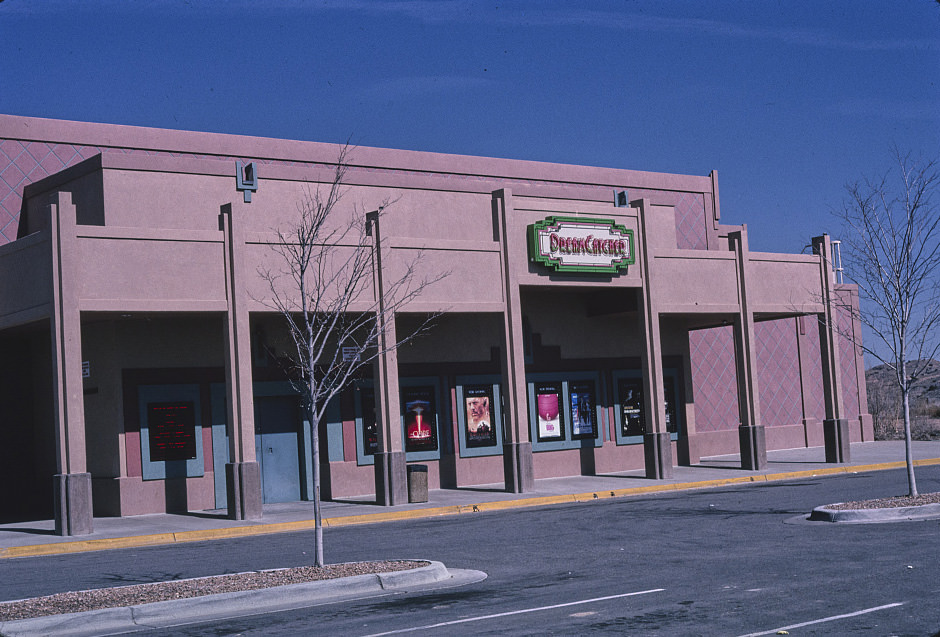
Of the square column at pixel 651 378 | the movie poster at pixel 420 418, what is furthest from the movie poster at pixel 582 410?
the movie poster at pixel 420 418

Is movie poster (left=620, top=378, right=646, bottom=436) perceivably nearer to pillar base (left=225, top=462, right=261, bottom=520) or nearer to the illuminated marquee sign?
the illuminated marquee sign

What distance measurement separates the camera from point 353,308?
23.6 meters

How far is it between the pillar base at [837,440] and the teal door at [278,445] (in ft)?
47.9

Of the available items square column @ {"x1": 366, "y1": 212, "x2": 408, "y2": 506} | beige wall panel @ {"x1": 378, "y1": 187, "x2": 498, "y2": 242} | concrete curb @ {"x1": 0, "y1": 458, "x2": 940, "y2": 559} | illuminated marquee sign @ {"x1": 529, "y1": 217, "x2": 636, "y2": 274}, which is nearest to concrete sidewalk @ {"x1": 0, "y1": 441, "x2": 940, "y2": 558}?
concrete curb @ {"x1": 0, "y1": 458, "x2": 940, "y2": 559}

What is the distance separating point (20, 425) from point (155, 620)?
51.4 feet

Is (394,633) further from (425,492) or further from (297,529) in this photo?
(425,492)

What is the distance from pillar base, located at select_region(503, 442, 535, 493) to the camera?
83.3 feet

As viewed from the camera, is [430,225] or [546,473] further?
[546,473]

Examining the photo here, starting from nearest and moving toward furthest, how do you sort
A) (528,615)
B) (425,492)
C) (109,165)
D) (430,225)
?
(528,615) → (109,165) → (425,492) → (430,225)

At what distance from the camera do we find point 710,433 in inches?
1340

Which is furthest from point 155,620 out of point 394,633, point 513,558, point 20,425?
point 20,425

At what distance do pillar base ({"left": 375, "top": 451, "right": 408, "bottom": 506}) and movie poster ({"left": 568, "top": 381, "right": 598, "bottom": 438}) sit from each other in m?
7.51

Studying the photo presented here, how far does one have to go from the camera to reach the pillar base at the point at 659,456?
27.5 meters

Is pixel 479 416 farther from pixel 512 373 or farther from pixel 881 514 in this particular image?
pixel 881 514
